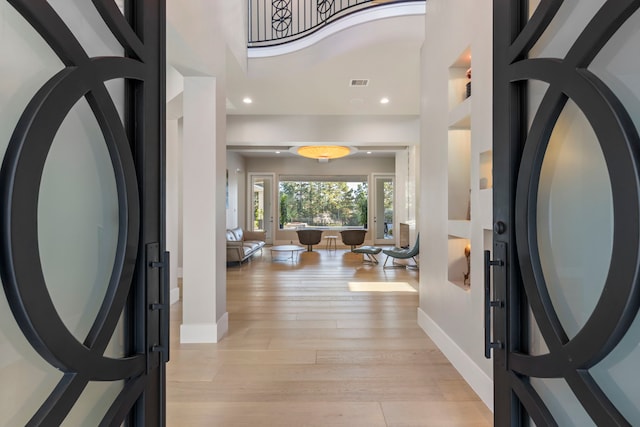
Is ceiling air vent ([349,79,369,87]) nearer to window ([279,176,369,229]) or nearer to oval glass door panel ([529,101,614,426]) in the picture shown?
oval glass door panel ([529,101,614,426])

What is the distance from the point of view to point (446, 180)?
279 cm

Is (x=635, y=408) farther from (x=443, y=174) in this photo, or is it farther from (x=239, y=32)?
(x=239, y=32)

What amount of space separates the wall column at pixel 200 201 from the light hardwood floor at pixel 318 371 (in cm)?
41

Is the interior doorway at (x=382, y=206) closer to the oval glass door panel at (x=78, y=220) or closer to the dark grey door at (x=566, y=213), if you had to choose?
the dark grey door at (x=566, y=213)

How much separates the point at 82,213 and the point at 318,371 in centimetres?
212

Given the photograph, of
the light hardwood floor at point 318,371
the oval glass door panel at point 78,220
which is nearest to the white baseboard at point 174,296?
the light hardwood floor at point 318,371

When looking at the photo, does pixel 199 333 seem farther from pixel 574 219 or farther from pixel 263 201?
pixel 263 201

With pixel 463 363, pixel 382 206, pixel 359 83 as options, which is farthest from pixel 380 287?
pixel 382 206

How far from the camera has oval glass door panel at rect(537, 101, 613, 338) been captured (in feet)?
2.68

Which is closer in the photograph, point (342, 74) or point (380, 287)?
point (342, 74)

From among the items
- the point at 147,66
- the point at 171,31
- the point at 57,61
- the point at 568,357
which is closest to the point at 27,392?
the point at 57,61

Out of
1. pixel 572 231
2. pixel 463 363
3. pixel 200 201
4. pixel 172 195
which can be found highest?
pixel 172 195

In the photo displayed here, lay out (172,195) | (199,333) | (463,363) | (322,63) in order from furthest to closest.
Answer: (172,195) < (322,63) < (199,333) < (463,363)

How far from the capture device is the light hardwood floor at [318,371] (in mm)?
1992
